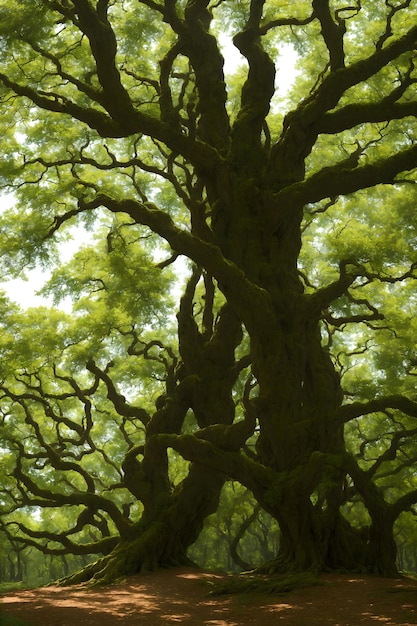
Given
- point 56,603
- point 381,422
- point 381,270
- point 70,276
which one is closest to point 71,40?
point 70,276

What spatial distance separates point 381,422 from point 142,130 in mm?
15363

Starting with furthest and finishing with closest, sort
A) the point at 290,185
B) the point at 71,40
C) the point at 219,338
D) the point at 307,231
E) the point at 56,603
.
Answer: the point at 307,231 < the point at 71,40 < the point at 219,338 < the point at 290,185 < the point at 56,603

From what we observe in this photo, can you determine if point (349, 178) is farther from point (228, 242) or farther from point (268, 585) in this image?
point (268, 585)

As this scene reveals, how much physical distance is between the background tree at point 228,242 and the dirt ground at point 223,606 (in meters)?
1.72

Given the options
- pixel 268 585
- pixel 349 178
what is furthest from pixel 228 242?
pixel 268 585

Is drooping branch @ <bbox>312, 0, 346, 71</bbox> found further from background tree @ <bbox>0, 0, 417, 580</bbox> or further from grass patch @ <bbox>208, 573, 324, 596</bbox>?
grass patch @ <bbox>208, 573, 324, 596</bbox>

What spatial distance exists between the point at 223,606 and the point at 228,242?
6708mm

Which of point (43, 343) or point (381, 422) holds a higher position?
point (43, 343)

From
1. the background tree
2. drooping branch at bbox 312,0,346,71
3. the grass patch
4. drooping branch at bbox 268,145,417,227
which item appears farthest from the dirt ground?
drooping branch at bbox 312,0,346,71

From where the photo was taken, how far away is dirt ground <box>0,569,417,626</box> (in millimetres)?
6828

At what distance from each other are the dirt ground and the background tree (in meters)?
1.72

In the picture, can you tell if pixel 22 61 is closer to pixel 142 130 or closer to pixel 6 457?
pixel 142 130

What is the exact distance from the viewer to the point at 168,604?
8.41m

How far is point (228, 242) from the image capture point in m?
12.6
